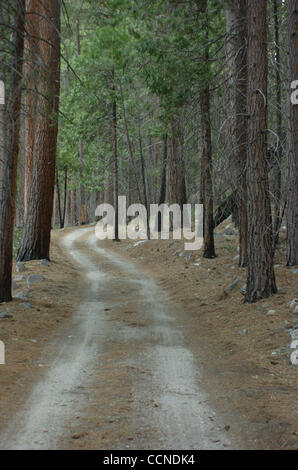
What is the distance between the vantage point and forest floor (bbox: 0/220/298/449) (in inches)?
185

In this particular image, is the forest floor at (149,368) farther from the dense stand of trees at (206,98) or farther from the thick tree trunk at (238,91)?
the thick tree trunk at (238,91)

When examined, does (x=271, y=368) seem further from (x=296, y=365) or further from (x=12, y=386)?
(x=12, y=386)

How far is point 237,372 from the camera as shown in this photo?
267 inches

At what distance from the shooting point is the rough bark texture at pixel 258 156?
386 inches

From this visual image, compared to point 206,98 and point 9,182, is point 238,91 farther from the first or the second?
point 9,182

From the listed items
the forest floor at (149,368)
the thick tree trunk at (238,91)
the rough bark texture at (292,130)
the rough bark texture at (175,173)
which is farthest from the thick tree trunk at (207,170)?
the rough bark texture at (175,173)

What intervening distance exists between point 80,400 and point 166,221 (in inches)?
981

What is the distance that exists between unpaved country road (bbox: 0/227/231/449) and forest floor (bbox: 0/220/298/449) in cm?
2

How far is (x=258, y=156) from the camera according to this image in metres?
9.87

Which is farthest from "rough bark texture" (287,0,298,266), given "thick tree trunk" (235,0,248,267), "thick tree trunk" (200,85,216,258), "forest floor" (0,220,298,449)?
"thick tree trunk" (200,85,216,258)

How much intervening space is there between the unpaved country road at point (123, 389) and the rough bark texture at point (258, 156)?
7.20 feet

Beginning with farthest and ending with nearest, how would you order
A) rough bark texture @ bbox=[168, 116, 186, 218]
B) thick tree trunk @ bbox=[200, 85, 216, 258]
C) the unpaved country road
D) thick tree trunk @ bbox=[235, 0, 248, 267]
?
rough bark texture @ bbox=[168, 116, 186, 218]
thick tree trunk @ bbox=[200, 85, 216, 258]
thick tree trunk @ bbox=[235, 0, 248, 267]
the unpaved country road

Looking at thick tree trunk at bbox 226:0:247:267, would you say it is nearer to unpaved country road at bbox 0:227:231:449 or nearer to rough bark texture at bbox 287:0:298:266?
rough bark texture at bbox 287:0:298:266

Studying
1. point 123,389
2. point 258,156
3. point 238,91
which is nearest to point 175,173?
point 238,91
